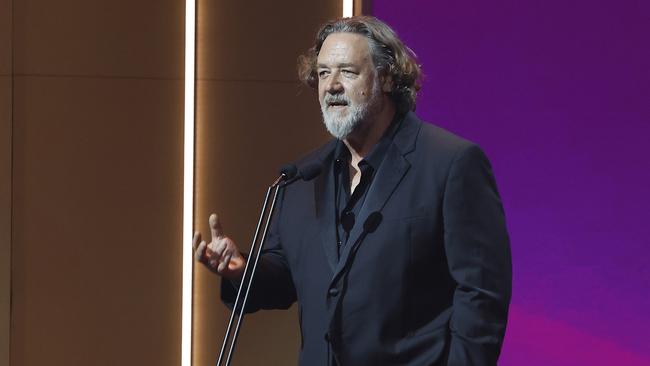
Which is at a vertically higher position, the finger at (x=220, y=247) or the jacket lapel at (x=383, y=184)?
the jacket lapel at (x=383, y=184)

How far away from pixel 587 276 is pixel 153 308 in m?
1.74

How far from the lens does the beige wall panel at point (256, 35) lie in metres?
4.40

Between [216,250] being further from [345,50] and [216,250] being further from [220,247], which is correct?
[345,50]

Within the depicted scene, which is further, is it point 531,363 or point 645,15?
point 531,363

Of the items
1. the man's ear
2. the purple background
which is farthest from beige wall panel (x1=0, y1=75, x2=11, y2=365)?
the man's ear

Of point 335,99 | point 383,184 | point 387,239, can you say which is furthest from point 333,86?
point 387,239

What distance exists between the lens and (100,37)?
420 centimetres

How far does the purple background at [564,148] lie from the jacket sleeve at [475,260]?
1083 mm

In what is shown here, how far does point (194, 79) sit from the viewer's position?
4410 mm

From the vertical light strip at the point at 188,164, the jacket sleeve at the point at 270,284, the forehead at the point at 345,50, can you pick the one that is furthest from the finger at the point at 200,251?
the vertical light strip at the point at 188,164

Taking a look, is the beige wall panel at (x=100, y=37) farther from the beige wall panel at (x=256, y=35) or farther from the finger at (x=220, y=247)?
the finger at (x=220, y=247)

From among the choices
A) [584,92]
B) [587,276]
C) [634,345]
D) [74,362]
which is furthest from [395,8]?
[74,362]

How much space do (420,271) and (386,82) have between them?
1.53 feet

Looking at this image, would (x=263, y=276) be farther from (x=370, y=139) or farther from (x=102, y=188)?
(x=102, y=188)
